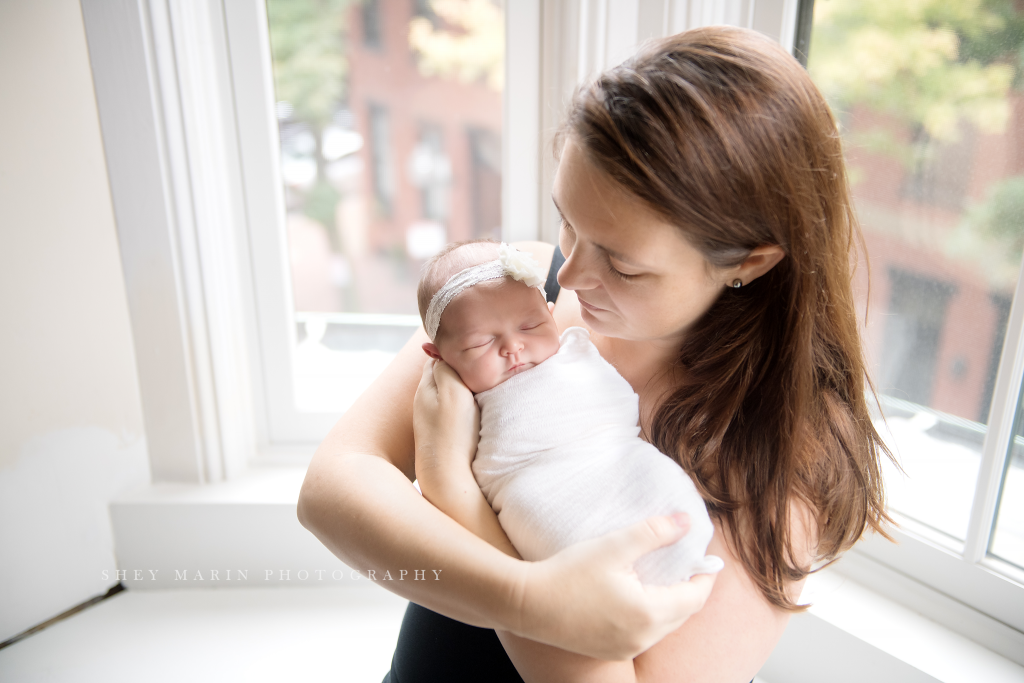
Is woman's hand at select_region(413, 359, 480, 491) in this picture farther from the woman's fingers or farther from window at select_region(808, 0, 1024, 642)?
window at select_region(808, 0, 1024, 642)

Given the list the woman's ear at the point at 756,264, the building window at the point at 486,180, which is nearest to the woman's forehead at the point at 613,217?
the woman's ear at the point at 756,264

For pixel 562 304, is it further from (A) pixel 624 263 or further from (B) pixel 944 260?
(B) pixel 944 260

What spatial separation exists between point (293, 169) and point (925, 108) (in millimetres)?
1486

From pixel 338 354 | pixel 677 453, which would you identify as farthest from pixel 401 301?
pixel 677 453

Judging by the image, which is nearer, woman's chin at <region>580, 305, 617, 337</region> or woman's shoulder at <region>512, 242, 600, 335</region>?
woman's chin at <region>580, 305, 617, 337</region>

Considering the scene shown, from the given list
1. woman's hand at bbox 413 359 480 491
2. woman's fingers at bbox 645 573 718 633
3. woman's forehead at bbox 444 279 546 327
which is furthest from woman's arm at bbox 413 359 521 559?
woman's fingers at bbox 645 573 718 633

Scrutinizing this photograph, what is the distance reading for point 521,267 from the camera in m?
0.98

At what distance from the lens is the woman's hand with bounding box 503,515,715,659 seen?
721 millimetres

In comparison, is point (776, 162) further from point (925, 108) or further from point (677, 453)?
point (925, 108)

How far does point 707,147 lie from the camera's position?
2.47ft

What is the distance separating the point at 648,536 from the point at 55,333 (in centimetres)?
144

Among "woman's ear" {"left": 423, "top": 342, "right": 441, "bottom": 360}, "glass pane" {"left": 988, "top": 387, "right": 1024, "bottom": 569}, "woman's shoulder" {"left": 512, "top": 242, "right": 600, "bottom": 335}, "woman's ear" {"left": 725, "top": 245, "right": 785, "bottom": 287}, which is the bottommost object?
"glass pane" {"left": 988, "top": 387, "right": 1024, "bottom": 569}

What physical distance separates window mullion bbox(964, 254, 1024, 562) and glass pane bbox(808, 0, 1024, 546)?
88mm

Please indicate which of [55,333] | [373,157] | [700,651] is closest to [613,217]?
[700,651]
